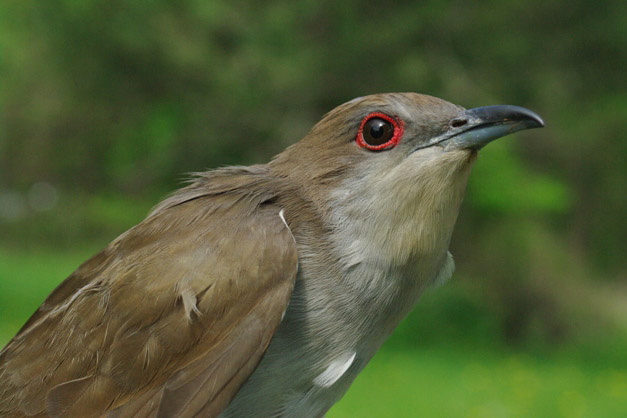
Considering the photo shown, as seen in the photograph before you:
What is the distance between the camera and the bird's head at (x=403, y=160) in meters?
3.34

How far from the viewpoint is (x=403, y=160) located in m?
3.43

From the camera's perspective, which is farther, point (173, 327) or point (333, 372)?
point (333, 372)

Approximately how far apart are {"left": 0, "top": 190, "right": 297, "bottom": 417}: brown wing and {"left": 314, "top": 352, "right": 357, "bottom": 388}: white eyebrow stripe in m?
0.34

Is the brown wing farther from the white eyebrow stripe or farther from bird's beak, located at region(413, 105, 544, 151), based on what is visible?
bird's beak, located at region(413, 105, 544, 151)

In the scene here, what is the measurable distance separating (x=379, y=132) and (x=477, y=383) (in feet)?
37.3

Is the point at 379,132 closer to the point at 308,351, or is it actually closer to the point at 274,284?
the point at 274,284

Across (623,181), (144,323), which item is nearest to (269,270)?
(144,323)

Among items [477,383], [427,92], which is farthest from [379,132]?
[427,92]

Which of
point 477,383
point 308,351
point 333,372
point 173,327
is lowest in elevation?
point 477,383

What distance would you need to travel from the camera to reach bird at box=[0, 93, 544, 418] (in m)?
3.15

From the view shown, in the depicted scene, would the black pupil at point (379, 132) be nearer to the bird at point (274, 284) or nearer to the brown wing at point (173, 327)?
the bird at point (274, 284)

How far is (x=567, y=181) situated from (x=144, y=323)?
17911 mm

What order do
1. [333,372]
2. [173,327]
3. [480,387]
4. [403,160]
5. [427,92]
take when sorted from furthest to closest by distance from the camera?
[427,92]
[480,387]
[403,160]
[333,372]
[173,327]

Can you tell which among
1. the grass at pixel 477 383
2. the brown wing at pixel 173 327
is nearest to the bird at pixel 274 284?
the brown wing at pixel 173 327
